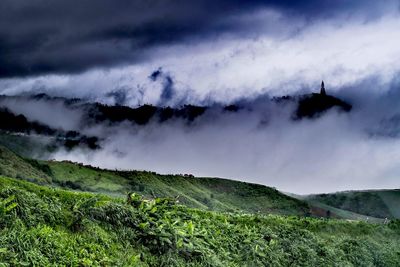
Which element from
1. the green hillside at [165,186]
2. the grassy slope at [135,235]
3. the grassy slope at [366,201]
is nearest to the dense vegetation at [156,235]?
the grassy slope at [135,235]

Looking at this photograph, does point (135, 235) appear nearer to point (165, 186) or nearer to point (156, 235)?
point (156, 235)

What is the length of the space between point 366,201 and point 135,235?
15563 centimetres

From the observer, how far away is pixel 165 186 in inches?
5221

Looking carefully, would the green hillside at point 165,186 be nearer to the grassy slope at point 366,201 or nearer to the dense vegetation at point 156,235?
the grassy slope at point 366,201

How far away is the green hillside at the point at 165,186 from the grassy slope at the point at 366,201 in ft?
65.0

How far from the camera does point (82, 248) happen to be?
44.9 ft

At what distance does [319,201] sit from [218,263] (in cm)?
14601

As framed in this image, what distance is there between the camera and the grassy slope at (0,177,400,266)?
12.9 m

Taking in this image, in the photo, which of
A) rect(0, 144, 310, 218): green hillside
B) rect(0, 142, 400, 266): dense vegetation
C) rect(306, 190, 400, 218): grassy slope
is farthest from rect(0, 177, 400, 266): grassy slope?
rect(306, 190, 400, 218): grassy slope

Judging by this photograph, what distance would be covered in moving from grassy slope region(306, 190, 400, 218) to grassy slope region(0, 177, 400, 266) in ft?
439

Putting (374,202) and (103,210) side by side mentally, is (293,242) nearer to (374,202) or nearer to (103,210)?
(103,210)

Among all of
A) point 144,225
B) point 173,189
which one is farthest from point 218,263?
point 173,189

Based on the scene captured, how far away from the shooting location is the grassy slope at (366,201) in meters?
156

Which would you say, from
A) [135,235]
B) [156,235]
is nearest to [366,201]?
[156,235]
